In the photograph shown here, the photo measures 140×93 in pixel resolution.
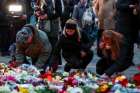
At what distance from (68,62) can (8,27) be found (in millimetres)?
4110

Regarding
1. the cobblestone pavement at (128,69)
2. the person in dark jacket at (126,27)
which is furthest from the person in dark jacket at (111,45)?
the cobblestone pavement at (128,69)

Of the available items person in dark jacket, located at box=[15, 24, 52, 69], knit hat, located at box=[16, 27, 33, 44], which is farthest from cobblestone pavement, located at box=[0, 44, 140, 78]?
knit hat, located at box=[16, 27, 33, 44]

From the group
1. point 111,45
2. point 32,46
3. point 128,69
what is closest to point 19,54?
point 32,46

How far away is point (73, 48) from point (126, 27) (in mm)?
971

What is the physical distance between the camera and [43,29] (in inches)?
465

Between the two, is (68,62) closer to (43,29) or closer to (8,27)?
(43,29)

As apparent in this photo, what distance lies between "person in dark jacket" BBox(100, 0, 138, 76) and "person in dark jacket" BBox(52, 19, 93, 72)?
62 centimetres

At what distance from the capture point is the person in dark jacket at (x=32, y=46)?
10.3m

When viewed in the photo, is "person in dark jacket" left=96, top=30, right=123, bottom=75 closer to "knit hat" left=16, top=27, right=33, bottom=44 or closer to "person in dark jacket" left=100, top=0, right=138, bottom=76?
"person in dark jacket" left=100, top=0, right=138, bottom=76

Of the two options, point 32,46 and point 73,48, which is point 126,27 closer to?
point 73,48

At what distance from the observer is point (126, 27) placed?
10297 millimetres

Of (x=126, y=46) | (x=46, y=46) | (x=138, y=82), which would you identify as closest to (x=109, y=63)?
(x=126, y=46)

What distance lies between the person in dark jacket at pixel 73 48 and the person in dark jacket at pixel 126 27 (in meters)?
0.62

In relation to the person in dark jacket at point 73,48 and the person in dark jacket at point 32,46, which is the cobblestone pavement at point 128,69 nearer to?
the person in dark jacket at point 73,48
